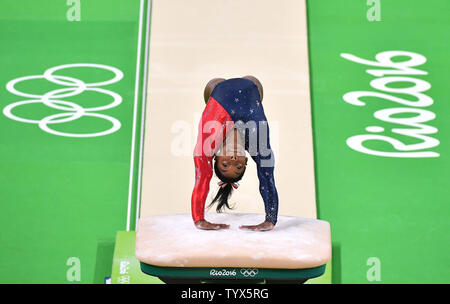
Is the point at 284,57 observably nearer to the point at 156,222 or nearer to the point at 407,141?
the point at 407,141

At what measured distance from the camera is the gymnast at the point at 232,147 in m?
2.82

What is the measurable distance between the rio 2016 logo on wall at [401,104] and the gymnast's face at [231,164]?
154cm

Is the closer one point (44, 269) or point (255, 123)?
point (255, 123)

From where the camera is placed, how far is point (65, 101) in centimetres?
427

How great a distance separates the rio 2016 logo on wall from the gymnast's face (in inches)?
60.5

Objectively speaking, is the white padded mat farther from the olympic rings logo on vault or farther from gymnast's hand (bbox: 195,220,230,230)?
the olympic rings logo on vault

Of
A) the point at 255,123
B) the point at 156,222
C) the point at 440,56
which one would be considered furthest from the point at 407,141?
the point at 156,222

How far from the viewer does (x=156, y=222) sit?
306 centimetres
